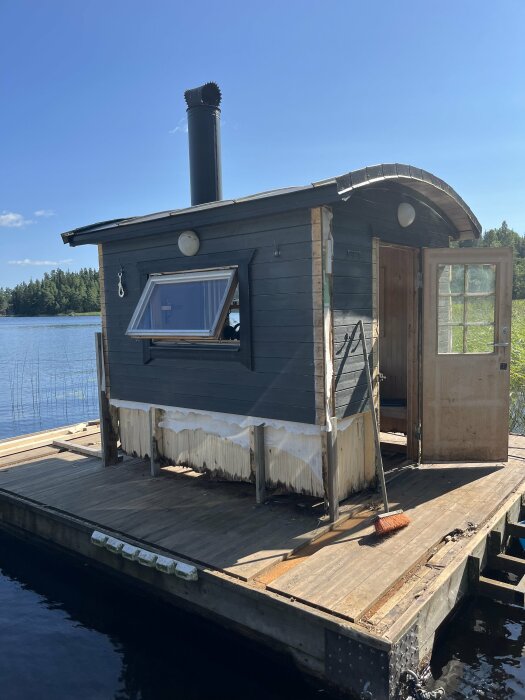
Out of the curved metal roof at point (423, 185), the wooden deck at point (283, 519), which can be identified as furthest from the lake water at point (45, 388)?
the curved metal roof at point (423, 185)

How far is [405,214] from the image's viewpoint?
4992 mm

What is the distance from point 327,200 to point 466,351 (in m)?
2.37

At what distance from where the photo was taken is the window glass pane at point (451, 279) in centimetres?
520

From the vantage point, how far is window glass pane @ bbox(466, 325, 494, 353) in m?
5.19

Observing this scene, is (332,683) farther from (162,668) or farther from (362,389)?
(362,389)

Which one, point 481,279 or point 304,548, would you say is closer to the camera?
point 304,548

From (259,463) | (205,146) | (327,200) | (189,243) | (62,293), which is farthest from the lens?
(62,293)

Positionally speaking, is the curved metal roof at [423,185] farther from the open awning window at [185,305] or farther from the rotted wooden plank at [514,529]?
the rotted wooden plank at [514,529]

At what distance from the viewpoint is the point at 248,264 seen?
14.5 feet

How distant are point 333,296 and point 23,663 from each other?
3505 millimetres

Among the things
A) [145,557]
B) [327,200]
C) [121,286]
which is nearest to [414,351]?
[327,200]

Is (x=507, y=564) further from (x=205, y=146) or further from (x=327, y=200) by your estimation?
(x=205, y=146)

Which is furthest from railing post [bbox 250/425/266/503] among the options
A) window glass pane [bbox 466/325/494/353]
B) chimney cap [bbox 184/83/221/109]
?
chimney cap [bbox 184/83/221/109]

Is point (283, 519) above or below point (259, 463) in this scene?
below
